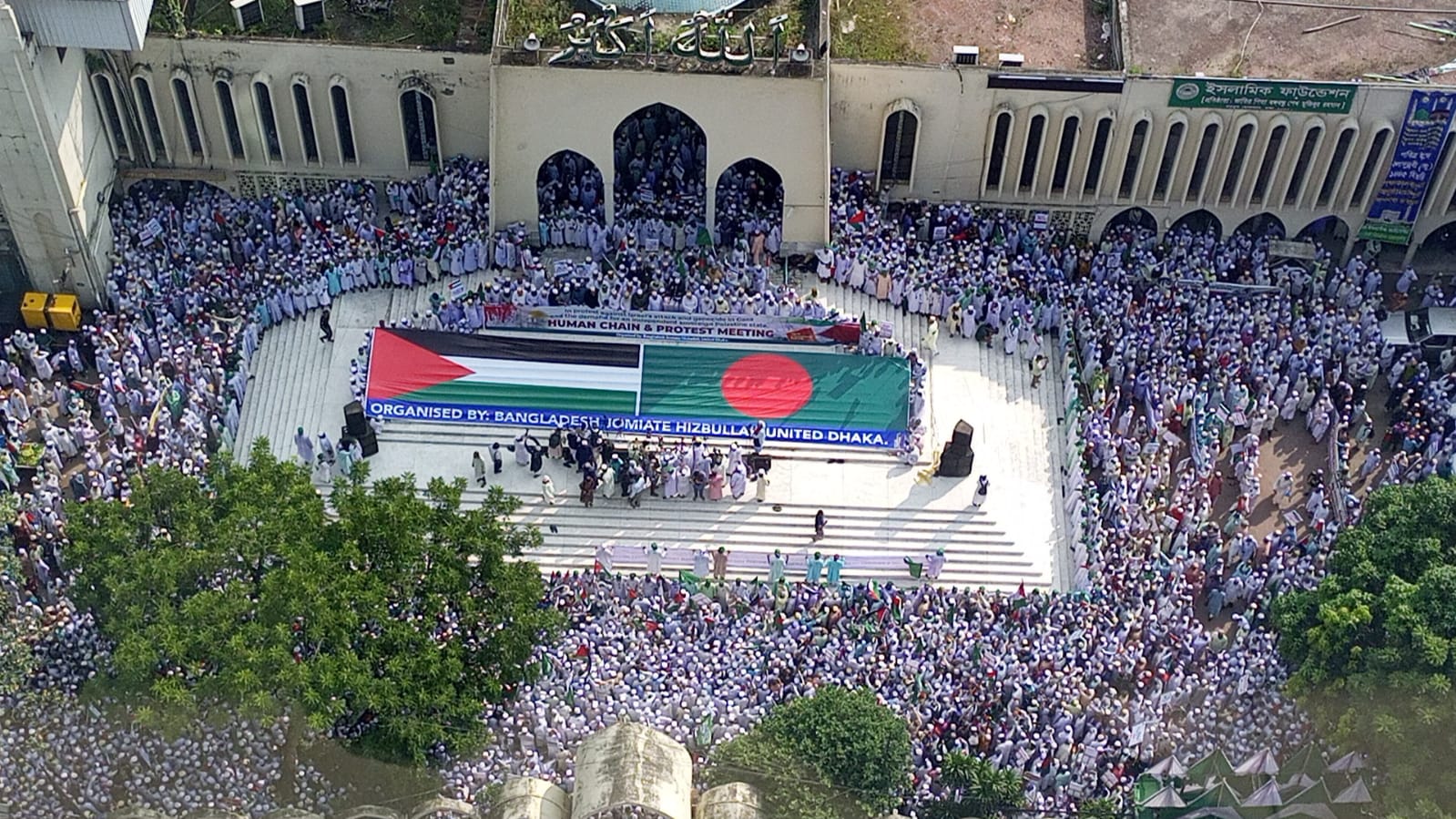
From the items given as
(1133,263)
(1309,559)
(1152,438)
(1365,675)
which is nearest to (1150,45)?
(1133,263)

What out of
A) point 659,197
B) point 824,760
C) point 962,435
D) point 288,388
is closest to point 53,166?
point 288,388

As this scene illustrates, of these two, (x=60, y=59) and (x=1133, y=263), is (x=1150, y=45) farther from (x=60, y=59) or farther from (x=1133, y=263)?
(x=60, y=59)

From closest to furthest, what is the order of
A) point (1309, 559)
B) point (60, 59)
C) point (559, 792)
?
point (559, 792)
point (1309, 559)
point (60, 59)

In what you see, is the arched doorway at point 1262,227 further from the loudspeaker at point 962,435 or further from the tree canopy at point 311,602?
the tree canopy at point 311,602

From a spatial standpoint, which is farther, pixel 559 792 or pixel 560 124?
pixel 560 124

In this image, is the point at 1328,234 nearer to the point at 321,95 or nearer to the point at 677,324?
the point at 677,324

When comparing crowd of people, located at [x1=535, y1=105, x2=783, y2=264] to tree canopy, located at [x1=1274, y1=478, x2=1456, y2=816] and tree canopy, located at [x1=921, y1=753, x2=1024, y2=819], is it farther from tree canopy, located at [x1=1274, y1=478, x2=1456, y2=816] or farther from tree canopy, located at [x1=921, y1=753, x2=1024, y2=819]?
tree canopy, located at [x1=1274, y1=478, x2=1456, y2=816]

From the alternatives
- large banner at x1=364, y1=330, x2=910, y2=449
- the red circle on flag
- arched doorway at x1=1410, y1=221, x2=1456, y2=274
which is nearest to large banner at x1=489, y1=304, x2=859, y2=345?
large banner at x1=364, y1=330, x2=910, y2=449
